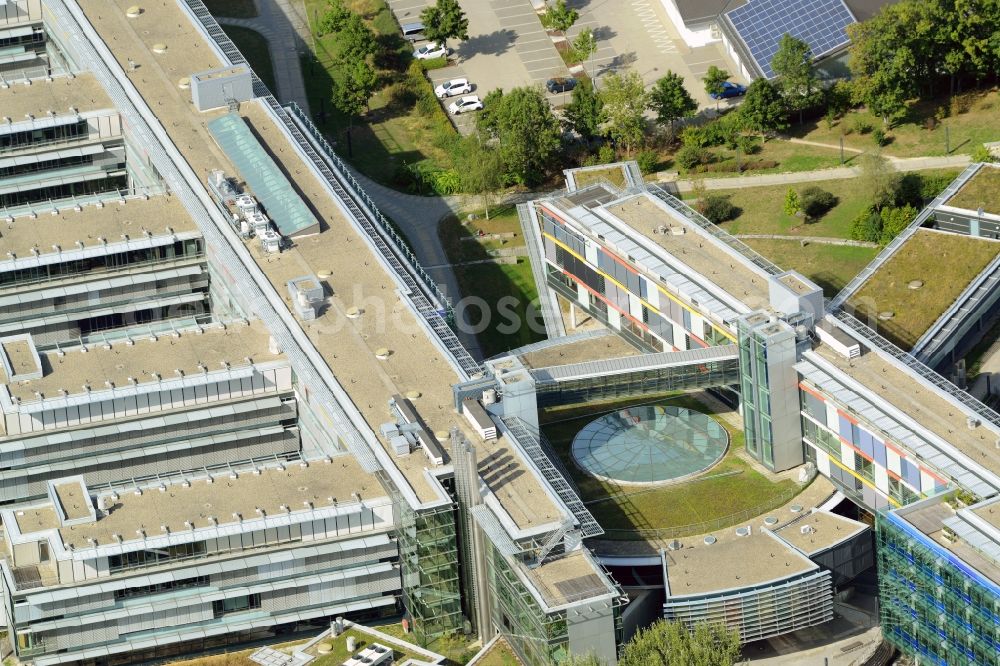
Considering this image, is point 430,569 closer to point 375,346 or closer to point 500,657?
point 500,657

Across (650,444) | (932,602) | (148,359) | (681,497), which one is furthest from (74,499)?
(932,602)

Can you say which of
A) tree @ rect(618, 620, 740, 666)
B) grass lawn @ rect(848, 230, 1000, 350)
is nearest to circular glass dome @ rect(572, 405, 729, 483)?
grass lawn @ rect(848, 230, 1000, 350)

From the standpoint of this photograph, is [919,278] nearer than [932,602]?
No

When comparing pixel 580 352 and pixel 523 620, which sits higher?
pixel 580 352

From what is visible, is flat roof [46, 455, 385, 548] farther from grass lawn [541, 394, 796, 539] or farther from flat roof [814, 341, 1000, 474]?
flat roof [814, 341, 1000, 474]

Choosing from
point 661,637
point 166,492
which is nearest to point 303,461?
point 166,492

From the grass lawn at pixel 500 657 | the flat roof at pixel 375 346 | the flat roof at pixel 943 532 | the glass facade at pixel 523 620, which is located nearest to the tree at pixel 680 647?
the glass facade at pixel 523 620

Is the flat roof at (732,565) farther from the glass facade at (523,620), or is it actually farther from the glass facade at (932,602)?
the glass facade at (523,620)
